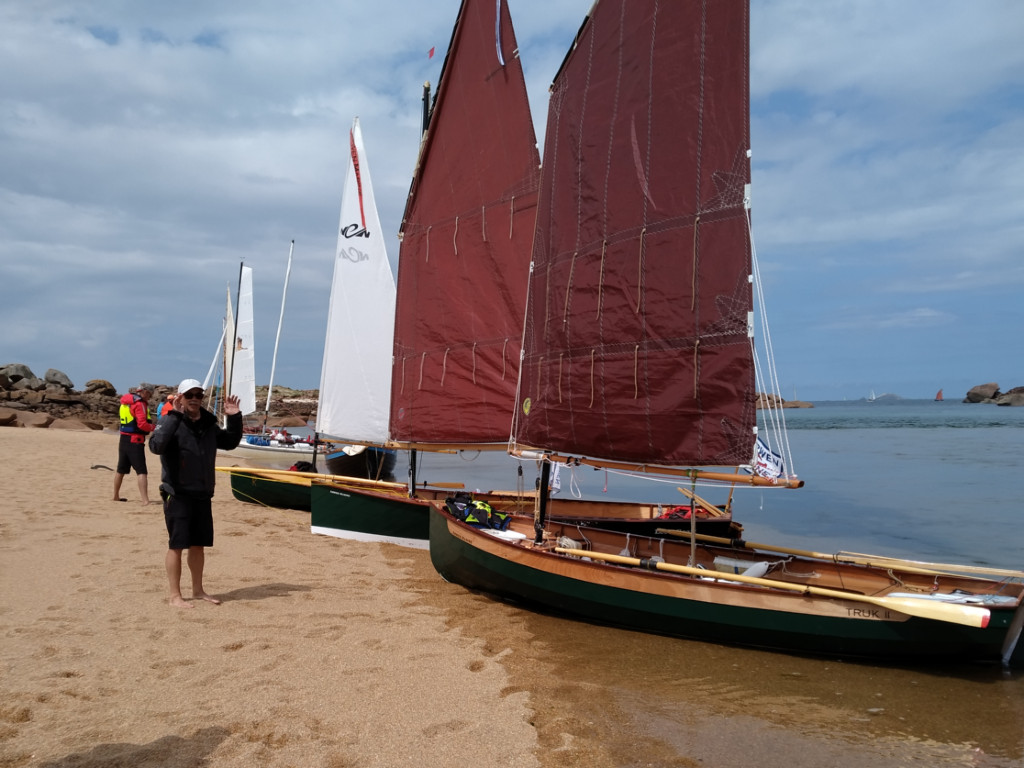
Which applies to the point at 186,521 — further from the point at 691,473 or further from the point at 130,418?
the point at 130,418

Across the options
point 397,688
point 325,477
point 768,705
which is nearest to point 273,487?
point 325,477

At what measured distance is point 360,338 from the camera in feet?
45.4

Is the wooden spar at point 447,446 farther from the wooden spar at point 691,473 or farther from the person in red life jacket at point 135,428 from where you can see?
the person in red life jacket at point 135,428

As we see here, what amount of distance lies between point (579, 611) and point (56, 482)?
12.3 m

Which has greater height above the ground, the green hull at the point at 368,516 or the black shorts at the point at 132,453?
the black shorts at the point at 132,453

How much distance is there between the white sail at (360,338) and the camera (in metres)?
13.6

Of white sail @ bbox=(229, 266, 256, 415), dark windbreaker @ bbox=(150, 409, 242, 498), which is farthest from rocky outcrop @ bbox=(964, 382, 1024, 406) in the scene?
dark windbreaker @ bbox=(150, 409, 242, 498)

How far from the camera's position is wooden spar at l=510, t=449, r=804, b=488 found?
749 centimetres

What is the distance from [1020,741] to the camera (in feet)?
17.0

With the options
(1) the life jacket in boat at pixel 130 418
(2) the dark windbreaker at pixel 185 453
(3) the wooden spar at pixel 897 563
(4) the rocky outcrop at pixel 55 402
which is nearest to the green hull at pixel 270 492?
(1) the life jacket in boat at pixel 130 418

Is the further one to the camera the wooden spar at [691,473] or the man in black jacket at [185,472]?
the wooden spar at [691,473]

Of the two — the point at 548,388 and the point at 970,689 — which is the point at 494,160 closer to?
the point at 548,388

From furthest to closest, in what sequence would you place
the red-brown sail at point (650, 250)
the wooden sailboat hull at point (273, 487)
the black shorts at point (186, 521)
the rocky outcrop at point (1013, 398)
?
1. the rocky outcrop at point (1013, 398)
2. the wooden sailboat hull at point (273, 487)
3. the red-brown sail at point (650, 250)
4. the black shorts at point (186, 521)

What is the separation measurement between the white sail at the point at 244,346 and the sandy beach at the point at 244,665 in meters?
18.5
